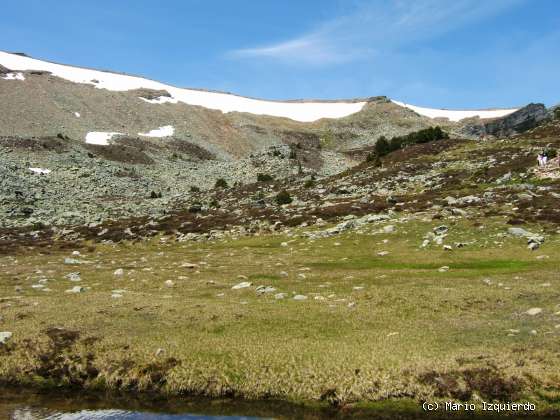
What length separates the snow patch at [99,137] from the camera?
129 meters

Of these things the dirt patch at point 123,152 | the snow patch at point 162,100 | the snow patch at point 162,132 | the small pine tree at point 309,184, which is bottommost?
the small pine tree at point 309,184

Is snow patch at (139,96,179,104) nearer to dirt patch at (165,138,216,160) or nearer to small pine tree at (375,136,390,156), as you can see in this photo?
dirt patch at (165,138,216,160)

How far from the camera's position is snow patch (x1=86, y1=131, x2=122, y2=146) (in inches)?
5089

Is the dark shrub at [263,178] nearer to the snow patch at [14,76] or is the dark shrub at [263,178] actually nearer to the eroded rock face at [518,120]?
the snow patch at [14,76]

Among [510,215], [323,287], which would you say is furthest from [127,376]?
[510,215]

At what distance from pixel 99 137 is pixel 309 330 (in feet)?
414

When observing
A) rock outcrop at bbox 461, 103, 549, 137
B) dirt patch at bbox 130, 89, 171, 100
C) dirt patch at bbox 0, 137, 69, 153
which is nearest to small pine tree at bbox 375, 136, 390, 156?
dirt patch at bbox 0, 137, 69, 153

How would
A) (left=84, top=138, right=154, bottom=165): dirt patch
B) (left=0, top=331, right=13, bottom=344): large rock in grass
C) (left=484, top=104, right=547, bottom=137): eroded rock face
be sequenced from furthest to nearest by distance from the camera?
(left=484, top=104, right=547, bottom=137): eroded rock face → (left=84, top=138, right=154, bottom=165): dirt patch → (left=0, top=331, right=13, bottom=344): large rock in grass

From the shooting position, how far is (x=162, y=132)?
5989 inches

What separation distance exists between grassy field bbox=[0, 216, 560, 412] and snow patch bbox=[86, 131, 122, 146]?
10422cm

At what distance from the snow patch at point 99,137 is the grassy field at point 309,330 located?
342 feet

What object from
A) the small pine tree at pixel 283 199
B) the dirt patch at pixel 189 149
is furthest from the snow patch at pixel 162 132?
the small pine tree at pixel 283 199

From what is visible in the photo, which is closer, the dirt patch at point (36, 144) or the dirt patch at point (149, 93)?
the dirt patch at point (36, 144)

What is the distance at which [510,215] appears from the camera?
3794cm
